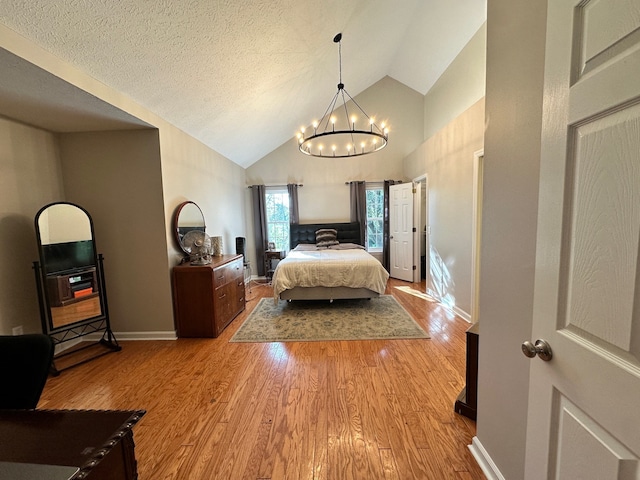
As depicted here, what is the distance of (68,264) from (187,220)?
1167mm

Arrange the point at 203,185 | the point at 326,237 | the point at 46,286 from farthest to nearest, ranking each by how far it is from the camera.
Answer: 1. the point at 326,237
2. the point at 203,185
3. the point at 46,286

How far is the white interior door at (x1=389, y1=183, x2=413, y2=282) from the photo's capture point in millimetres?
5141

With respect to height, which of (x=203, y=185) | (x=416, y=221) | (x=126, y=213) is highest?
(x=203, y=185)

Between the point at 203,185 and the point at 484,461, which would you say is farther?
the point at 203,185

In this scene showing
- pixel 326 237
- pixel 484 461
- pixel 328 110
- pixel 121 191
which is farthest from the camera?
pixel 328 110

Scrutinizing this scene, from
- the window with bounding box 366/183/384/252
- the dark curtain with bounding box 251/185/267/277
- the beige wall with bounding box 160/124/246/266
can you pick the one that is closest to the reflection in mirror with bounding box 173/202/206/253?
the beige wall with bounding box 160/124/246/266

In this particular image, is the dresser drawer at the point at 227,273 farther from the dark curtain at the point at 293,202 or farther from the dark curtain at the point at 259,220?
the dark curtain at the point at 293,202

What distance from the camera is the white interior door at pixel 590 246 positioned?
560 mm

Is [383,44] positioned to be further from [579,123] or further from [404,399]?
[404,399]

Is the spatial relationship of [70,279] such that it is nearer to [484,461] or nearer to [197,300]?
[197,300]

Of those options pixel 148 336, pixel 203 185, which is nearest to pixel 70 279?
pixel 148 336

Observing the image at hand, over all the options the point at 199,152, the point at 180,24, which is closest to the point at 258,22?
the point at 180,24

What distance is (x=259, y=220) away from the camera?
18.9 ft

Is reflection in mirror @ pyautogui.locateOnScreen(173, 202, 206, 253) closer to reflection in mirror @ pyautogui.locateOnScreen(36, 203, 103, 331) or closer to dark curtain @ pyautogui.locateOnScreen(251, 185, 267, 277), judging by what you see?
reflection in mirror @ pyautogui.locateOnScreen(36, 203, 103, 331)
